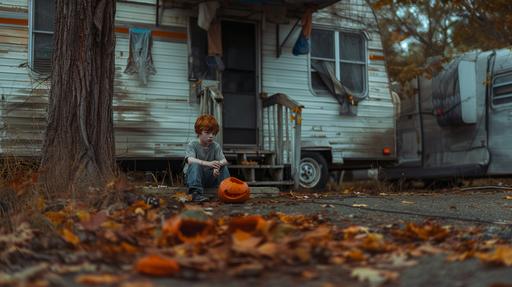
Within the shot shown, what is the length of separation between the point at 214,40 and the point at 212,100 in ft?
3.83

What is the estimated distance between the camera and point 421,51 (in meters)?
24.0

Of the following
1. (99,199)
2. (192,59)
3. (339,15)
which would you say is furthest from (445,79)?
(99,199)

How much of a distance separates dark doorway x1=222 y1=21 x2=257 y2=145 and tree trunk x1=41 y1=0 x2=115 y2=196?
442cm

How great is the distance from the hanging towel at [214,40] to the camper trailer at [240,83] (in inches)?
0.6

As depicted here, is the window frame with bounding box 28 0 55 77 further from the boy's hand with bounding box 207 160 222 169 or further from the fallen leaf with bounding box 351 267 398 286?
the fallen leaf with bounding box 351 267 398 286

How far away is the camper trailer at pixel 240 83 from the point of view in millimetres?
8867

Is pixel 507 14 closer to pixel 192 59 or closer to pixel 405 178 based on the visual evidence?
pixel 405 178

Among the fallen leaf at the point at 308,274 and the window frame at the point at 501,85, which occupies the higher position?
the window frame at the point at 501,85

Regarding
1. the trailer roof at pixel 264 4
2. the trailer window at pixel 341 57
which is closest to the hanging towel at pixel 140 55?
the trailer roof at pixel 264 4

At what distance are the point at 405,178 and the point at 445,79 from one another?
2230 millimetres

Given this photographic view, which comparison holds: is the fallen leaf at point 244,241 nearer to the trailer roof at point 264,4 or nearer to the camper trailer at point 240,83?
the camper trailer at point 240,83

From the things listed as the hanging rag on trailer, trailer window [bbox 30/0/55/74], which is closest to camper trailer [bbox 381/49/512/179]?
the hanging rag on trailer

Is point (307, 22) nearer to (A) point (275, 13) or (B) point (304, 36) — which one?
(B) point (304, 36)

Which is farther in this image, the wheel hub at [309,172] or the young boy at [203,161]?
the wheel hub at [309,172]
